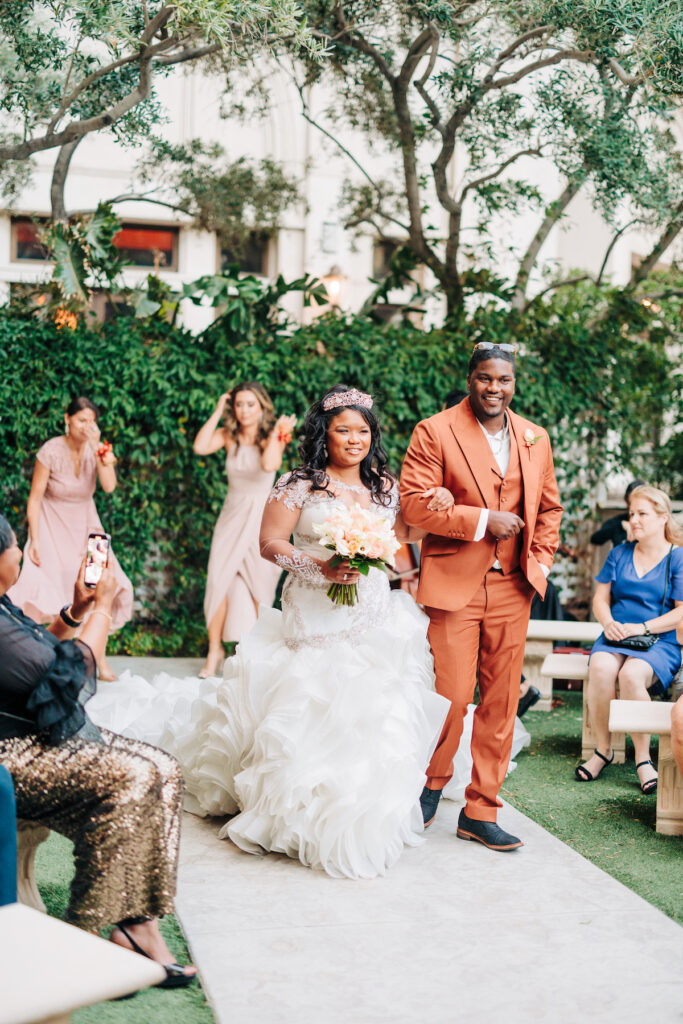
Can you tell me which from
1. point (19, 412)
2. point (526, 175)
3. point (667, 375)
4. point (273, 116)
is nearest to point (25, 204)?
point (273, 116)

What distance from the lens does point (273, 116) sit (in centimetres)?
1677

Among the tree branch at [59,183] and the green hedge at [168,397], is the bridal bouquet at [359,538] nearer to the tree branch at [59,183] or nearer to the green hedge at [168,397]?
the green hedge at [168,397]

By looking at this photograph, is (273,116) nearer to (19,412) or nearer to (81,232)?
(81,232)

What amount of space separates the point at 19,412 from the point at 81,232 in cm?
166

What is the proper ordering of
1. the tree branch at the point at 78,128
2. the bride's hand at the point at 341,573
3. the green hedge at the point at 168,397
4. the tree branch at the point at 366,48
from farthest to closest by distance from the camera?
the green hedge at the point at 168,397 < the tree branch at the point at 366,48 < the tree branch at the point at 78,128 < the bride's hand at the point at 341,573

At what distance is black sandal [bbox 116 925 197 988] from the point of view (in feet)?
11.1

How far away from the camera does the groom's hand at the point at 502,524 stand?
4645 millimetres

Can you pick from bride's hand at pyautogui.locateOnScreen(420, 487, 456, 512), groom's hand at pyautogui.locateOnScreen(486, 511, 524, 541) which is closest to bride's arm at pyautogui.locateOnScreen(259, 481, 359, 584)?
bride's hand at pyautogui.locateOnScreen(420, 487, 456, 512)

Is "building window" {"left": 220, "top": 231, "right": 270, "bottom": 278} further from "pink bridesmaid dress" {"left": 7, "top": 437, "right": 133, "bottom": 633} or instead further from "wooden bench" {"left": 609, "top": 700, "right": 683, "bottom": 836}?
"wooden bench" {"left": 609, "top": 700, "right": 683, "bottom": 836}

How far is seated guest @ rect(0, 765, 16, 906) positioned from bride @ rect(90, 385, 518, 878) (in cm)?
165

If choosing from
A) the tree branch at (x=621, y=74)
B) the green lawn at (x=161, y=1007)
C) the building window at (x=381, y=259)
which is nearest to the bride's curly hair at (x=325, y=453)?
the green lawn at (x=161, y=1007)

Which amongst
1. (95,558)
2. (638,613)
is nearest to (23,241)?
(638,613)

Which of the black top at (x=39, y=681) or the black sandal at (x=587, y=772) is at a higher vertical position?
the black top at (x=39, y=681)

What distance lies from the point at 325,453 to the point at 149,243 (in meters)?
13.2
